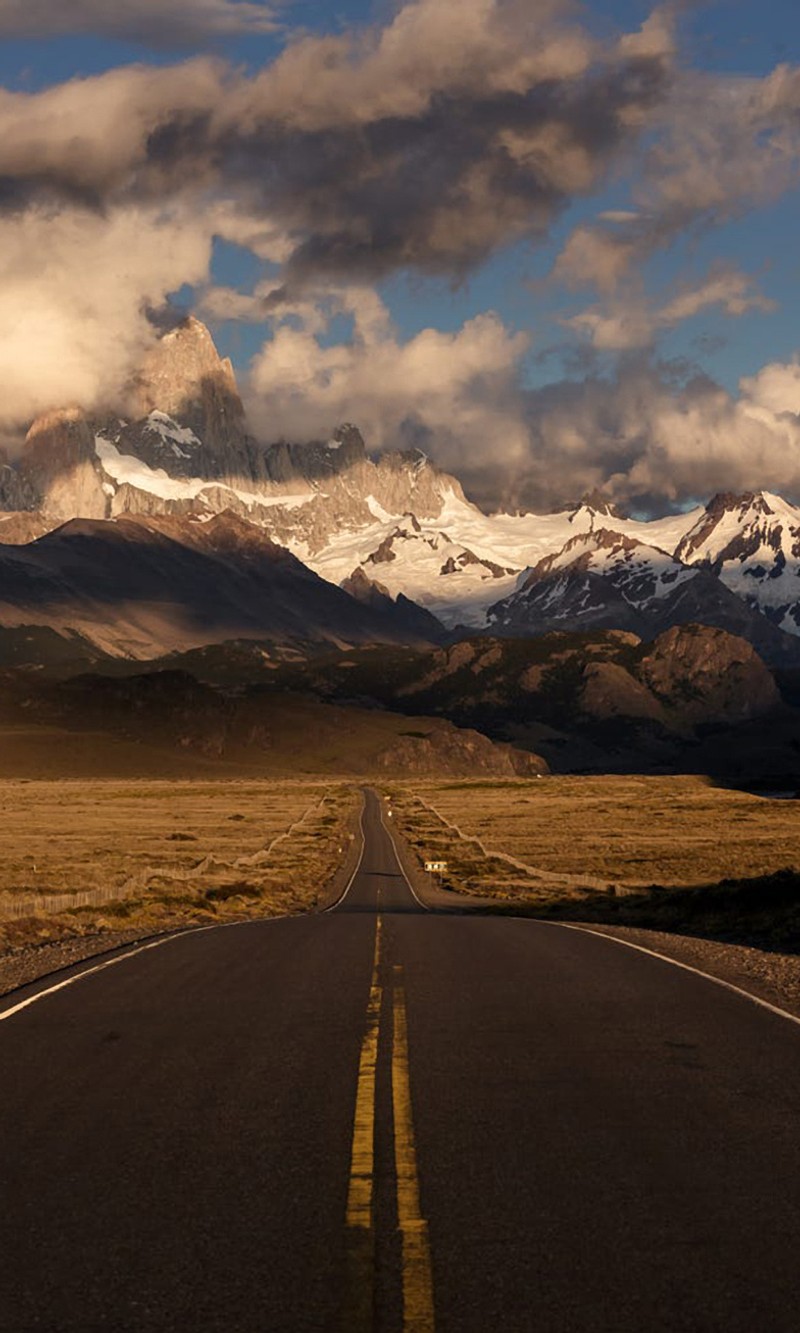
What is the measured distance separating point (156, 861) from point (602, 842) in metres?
38.6

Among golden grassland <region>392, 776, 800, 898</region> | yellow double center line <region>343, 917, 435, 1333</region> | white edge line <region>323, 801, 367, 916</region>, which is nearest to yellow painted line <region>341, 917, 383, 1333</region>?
yellow double center line <region>343, 917, 435, 1333</region>

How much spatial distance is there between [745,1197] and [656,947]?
20.0m

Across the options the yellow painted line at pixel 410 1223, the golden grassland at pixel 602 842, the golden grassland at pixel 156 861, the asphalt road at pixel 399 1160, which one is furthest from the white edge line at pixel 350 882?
the yellow painted line at pixel 410 1223

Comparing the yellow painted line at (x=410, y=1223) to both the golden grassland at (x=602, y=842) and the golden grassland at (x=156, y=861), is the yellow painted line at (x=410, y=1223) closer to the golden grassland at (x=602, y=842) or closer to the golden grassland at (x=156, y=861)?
the golden grassland at (x=156, y=861)

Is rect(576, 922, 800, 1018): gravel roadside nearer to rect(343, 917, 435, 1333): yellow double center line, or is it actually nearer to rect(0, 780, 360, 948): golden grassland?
rect(343, 917, 435, 1333): yellow double center line

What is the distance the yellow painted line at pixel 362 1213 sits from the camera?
8352 millimetres

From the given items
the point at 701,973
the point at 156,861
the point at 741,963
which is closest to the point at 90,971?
the point at 701,973

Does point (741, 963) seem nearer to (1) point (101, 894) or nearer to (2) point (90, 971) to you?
(2) point (90, 971)

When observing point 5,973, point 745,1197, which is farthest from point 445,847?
point 745,1197

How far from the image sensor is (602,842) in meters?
105

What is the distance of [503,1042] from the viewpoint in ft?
55.3

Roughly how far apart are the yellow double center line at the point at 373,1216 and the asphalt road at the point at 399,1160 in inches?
1.1

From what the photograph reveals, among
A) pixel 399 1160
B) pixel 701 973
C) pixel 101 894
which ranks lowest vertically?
pixel 101 894

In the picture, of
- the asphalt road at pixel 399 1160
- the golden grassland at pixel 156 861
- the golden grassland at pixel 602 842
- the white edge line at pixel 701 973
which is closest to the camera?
the asphalt road at pixel 399 1160
